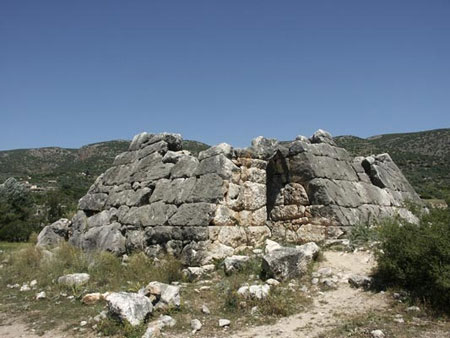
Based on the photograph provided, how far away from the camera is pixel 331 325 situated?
4.76m

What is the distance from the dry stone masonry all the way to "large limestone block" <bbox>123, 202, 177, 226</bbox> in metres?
0.03

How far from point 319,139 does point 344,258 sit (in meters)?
3.49

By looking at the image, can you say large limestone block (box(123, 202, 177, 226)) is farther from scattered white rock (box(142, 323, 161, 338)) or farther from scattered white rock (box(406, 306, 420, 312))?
scattered white rock (box(406, 306, 420, 312))

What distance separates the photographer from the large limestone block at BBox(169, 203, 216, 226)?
797cm

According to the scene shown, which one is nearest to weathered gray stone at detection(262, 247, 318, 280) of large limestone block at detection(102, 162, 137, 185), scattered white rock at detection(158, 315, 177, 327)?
scattered white rock at detection(158, 315, 177, 327)

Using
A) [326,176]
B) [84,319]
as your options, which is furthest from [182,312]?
[326,176]

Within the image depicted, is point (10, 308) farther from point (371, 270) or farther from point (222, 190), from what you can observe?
point (371, 270)

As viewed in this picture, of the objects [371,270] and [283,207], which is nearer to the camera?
[371,270]

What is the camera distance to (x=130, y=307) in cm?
511

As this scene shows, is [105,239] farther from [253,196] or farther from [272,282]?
[272,282]

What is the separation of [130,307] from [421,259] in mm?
3938

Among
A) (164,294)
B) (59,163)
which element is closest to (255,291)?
(164,294)

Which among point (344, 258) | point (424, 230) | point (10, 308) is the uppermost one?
point (424, 230)

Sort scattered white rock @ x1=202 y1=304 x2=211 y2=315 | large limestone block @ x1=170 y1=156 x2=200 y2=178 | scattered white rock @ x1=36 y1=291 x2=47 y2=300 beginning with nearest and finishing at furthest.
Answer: scattered white rock @ x1=202 y1=304 x2=211 y2=315
scattered white rock @ x1=36 y1=291 x2=47 y2=300
large limestone block @ x1=170 y1=156 x2=200 y2=178
